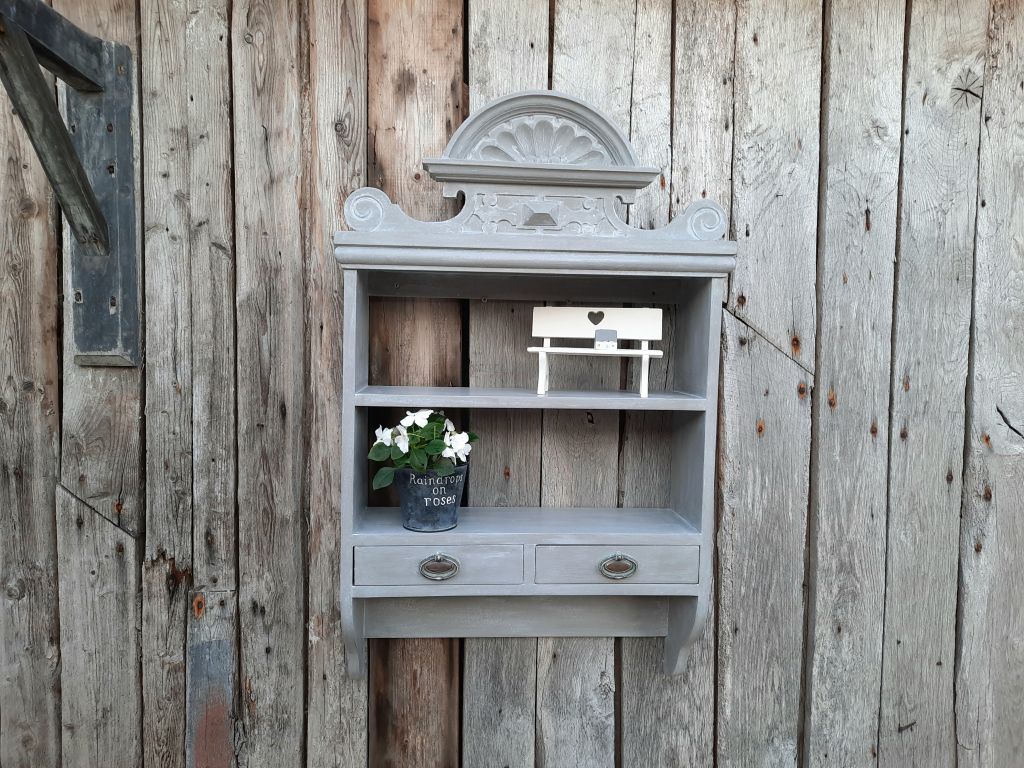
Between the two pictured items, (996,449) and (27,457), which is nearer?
(27,457)

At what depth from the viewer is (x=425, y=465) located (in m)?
1.37

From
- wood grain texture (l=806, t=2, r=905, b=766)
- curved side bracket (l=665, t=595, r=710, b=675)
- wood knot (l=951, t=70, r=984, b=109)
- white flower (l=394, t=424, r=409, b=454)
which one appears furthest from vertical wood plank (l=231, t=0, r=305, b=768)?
wood knot (l=951, t=70, r=984, b=109)

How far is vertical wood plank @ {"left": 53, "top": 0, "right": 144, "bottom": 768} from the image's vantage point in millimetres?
1597

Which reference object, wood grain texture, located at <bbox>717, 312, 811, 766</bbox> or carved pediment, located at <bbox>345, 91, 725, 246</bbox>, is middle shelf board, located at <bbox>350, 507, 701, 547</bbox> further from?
carved pediment, located at <bbox>345, 91, 725, 246</bbox>

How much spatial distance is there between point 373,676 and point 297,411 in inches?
27.9

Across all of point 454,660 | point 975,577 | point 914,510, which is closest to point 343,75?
point 454,660

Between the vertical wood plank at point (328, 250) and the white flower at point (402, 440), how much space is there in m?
0.29

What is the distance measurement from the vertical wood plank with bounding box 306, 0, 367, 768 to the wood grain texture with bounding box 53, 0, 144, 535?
1.41ft

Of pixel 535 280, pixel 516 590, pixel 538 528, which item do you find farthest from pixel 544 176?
pixel 516 590

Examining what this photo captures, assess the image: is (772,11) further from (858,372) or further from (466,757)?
(466,757)

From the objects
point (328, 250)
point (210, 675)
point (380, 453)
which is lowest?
point (210, 675)

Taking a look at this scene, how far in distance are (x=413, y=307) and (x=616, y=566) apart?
80 centimetres

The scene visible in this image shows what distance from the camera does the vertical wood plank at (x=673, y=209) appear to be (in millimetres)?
1653

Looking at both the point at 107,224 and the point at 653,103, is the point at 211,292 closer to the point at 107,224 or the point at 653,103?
the point at 107,224
